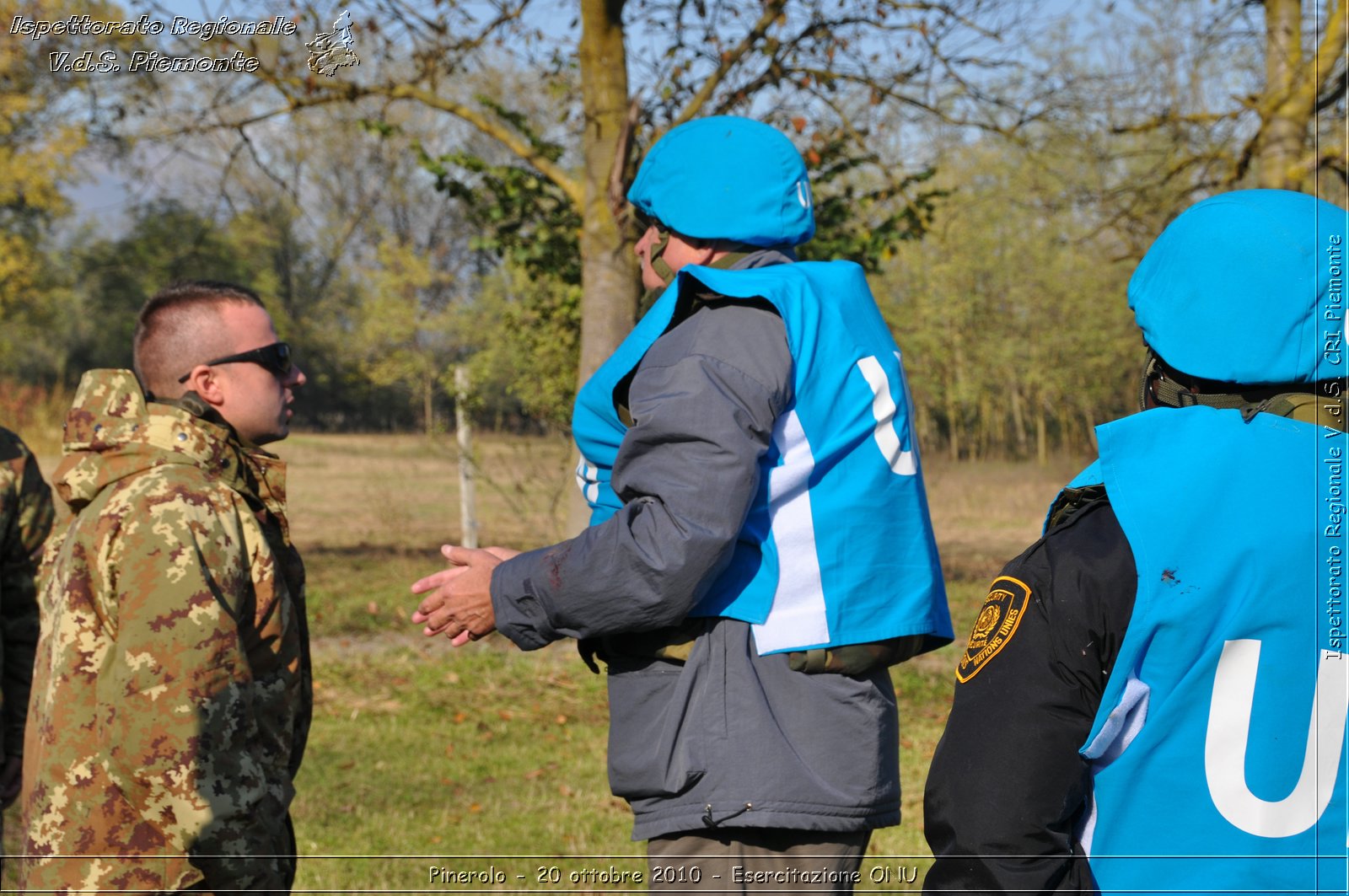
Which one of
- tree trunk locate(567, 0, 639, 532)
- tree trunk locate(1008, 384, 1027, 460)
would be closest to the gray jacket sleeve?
tree trunk locate(567, 0, 639, 532)

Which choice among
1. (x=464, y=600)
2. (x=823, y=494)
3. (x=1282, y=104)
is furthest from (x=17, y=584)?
(x=1282, y=104)

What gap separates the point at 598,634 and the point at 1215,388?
118 centimetres

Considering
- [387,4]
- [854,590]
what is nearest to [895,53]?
[387,4]

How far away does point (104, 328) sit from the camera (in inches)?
1592

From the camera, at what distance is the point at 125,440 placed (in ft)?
8.92

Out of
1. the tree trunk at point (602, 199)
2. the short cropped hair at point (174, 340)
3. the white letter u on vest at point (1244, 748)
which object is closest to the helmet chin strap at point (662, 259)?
the short cropped hair at point (174, 340)

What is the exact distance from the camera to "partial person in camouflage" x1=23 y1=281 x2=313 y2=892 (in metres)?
2.46

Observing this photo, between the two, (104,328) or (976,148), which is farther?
(104,328)

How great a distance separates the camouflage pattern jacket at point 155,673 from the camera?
2457mm

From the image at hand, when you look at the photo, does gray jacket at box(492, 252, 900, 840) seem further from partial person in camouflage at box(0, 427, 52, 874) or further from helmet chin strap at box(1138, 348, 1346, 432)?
partial person in camouflage at box(0, 427, 52, 874)

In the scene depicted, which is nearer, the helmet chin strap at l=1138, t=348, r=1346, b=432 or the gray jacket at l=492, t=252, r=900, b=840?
the helmet chin strap at l=1138, t=348, r=1346, b=432

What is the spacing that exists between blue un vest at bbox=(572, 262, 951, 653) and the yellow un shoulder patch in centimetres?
60

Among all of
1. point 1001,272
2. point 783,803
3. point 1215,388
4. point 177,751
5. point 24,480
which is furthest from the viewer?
point 1001,272

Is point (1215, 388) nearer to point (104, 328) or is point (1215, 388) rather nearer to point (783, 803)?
point (783, 803)
